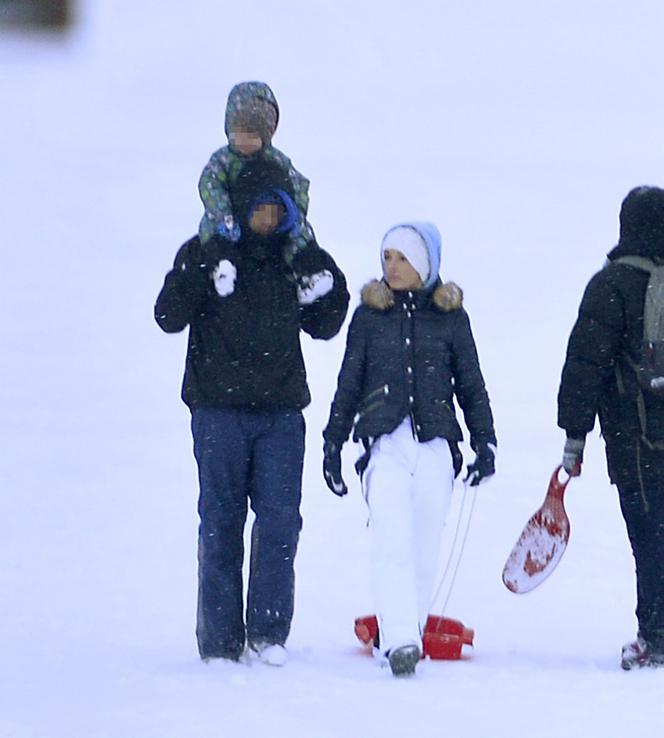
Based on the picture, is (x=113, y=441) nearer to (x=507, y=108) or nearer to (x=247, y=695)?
(x=247, y=695)

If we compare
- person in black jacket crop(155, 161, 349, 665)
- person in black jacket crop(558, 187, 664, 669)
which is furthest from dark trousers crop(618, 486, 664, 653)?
person in black jacket crop(155, 161, 349, 665)

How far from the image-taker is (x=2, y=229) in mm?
25672

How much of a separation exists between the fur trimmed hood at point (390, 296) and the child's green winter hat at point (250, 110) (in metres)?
0.64

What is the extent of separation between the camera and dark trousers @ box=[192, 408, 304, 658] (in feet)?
23.7

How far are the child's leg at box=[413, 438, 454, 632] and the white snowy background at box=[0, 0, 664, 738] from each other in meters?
Answer: 0.32

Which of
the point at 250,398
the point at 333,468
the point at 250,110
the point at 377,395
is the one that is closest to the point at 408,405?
the point at 377,395

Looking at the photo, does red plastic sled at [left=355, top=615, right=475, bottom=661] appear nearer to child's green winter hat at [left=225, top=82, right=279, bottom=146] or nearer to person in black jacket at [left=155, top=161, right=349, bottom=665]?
person in black jacket at [left=155, top=161, right=349, bottom=665]

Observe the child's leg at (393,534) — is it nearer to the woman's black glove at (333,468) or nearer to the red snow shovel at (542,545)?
the woman's black glove at (333,468)

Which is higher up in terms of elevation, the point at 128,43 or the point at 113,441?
the point at 128,43

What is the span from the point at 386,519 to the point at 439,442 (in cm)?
34

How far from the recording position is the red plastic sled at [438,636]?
7.71m

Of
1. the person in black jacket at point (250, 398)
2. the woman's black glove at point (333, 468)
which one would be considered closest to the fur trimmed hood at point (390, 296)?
the person in black jacket at point (250, 398)

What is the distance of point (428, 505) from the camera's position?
24.0ft

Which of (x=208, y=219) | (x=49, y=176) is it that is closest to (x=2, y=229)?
(x=49, y=176)
